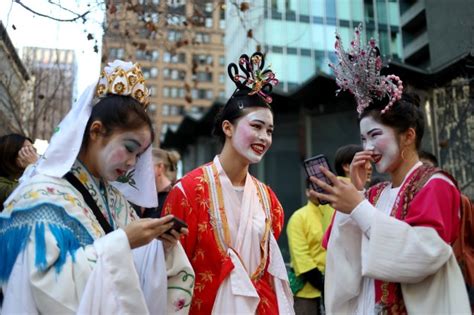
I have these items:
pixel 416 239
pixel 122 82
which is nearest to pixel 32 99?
pixel 122 82

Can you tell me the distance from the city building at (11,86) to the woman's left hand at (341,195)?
3.60 m

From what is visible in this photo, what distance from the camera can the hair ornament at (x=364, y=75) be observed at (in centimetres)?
229

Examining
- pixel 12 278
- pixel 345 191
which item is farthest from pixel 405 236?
pixel 12 278

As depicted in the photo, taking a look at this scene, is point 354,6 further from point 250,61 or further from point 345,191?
point 345,191

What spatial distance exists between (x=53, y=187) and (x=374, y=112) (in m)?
1.57

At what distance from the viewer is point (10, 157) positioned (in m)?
3.35

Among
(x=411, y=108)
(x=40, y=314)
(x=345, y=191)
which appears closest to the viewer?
(x=40, y=314)

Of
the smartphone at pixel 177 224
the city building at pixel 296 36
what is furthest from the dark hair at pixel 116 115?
the city building at pixel 296 36

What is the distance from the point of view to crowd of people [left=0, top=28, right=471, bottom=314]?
71.6 inches

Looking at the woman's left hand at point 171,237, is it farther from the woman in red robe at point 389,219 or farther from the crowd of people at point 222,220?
the woman in red robe at point 389,219

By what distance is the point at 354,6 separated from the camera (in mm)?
10633

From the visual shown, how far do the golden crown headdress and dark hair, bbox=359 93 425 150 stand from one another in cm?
118

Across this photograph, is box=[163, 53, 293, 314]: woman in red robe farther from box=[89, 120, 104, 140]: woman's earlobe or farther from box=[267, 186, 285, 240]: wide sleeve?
box=[89, 120, 104, 140]: woman's earlobe

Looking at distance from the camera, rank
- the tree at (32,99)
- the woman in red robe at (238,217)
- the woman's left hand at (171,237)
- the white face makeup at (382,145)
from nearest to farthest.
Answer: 1. the woman's left hand at (171,237)
2. the white face makeup at (382,145)
3. the woman in red robe at (238,217)
4. the tree at (32,99)
